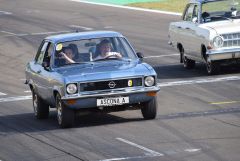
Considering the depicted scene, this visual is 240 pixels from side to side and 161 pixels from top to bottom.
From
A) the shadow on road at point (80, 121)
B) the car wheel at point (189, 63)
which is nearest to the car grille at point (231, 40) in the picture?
the car wheel at point (189, 63)

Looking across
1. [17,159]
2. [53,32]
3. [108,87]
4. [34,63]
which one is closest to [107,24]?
[53,32]

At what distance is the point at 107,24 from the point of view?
40812mm

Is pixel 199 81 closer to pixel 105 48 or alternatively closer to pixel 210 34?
pixel 210 34

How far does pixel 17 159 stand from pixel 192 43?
11.3m

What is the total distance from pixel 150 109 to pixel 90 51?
1.52 metres

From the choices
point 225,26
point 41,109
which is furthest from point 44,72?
point 225,26

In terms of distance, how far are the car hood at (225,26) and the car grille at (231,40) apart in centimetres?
9

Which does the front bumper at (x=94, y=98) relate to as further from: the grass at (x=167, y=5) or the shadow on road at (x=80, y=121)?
the grass at (x=167, y=5)

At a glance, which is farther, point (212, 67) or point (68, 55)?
point (212, 67)

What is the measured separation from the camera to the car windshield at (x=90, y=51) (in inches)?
674

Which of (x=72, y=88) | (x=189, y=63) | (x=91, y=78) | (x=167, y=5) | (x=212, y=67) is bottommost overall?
(x=167, y=5)

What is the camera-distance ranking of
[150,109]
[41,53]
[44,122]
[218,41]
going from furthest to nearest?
[218,41], [41,53], [44,122], [150,109]

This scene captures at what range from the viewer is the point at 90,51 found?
17203 mm

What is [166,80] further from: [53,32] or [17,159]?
[53,32]
